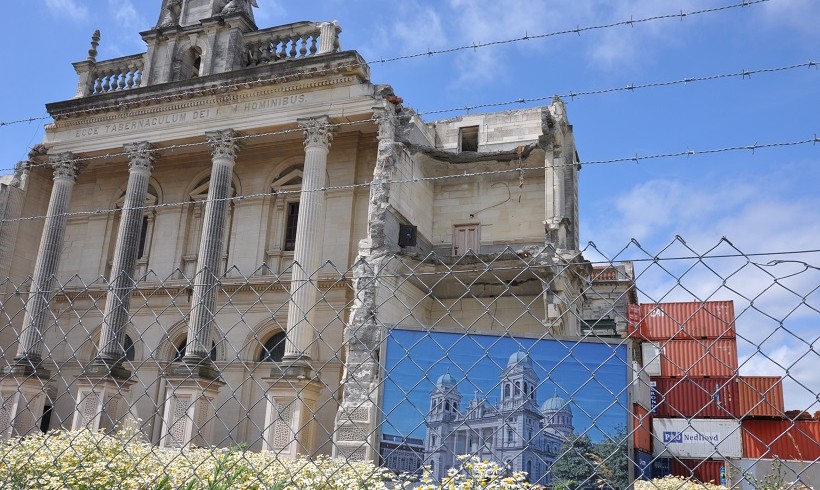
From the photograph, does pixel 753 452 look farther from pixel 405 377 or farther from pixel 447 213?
pixel 405 377

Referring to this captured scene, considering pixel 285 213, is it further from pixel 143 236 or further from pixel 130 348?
pixel 130 348

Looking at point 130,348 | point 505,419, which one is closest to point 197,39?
point 130,348

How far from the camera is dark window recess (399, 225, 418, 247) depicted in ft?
71.2

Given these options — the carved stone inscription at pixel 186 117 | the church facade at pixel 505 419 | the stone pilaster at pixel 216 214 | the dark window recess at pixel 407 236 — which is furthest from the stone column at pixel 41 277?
the church facade at pixel 505 419

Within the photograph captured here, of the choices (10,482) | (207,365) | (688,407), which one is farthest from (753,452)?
(10,482)

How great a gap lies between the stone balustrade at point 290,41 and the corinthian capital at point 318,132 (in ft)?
7.66

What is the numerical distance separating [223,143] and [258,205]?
325 centimetres

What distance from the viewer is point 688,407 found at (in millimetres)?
25469

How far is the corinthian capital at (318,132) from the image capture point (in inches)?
860

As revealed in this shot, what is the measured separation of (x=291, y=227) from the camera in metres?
25.0

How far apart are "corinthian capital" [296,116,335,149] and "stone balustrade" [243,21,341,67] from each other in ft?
7.66

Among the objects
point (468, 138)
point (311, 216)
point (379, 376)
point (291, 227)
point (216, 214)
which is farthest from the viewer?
point (468, 138)

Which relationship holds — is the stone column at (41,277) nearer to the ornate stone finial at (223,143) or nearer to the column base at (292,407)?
the ornate stone finial at (223,143)

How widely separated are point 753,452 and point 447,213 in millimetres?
13734
